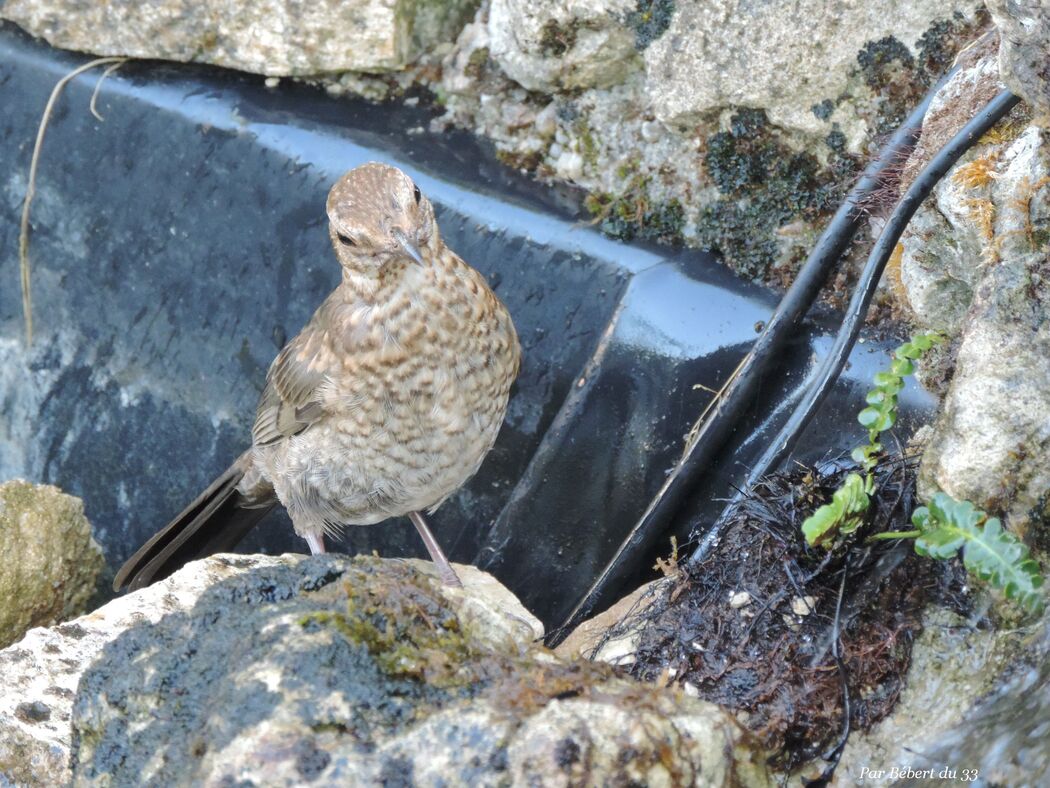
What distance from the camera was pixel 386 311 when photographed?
3.85 meters

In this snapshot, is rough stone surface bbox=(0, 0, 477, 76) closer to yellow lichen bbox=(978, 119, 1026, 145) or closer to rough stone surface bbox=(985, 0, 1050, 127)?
yellow lichen bbox=(978, 119, 1026, 145)

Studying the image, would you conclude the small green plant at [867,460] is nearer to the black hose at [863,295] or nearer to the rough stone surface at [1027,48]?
the black hose at [863,295]

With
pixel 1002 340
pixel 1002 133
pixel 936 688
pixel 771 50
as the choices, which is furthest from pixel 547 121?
pixel 936 688

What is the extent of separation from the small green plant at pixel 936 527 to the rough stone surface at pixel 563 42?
1.75 meters

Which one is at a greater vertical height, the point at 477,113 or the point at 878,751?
the point at 477,113

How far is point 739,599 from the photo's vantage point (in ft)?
10.1

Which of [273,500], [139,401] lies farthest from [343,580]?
[139,401]

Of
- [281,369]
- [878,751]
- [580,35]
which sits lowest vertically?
[281,369]

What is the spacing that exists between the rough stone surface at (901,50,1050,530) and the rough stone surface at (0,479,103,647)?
323 centimetres

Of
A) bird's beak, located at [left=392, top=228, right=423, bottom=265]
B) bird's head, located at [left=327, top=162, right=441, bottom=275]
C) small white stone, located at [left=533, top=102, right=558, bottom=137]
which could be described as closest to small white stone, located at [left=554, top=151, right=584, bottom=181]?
small white stone, located at [left=533, top=102, right=558, bottom=137]

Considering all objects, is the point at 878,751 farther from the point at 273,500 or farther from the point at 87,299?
the point at 87,299

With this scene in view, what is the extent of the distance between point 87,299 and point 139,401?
1.62 ft

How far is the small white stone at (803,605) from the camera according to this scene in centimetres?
298

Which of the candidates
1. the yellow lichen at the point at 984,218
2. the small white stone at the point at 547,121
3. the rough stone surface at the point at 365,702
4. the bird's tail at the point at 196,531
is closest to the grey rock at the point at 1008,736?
the rough stone surface at the point at 365,702
